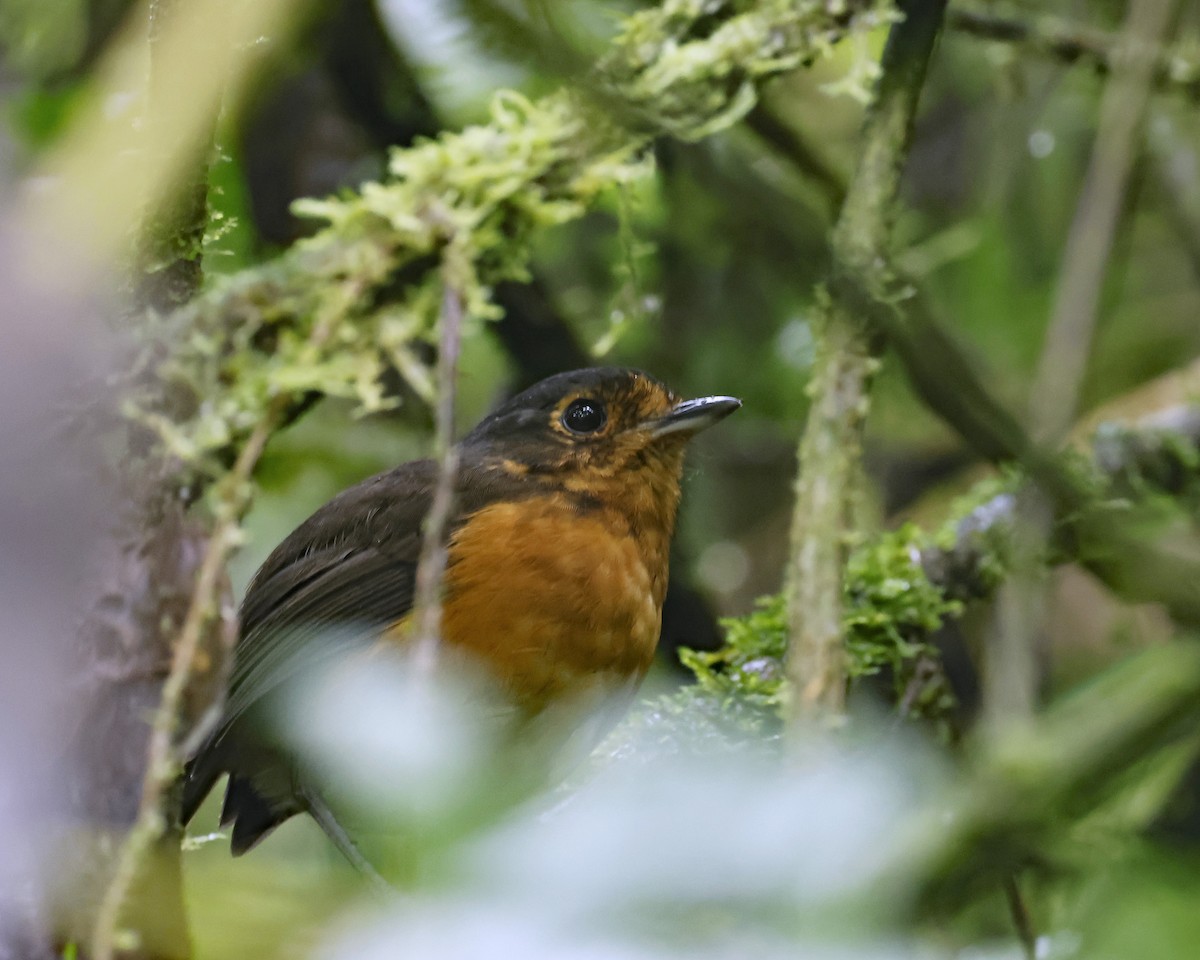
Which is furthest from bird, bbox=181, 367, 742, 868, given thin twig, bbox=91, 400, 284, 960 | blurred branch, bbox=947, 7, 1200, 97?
blurred branch, bbox=947, 7, 1200, 97

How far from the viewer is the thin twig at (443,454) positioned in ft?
4.50

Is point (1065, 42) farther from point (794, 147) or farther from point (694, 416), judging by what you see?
point (694, 416)

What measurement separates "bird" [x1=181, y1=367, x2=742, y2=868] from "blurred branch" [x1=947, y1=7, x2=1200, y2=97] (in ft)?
4.77

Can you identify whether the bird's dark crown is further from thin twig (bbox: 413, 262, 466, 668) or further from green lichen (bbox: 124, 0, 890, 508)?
thin twig (bbox: 413, 262, 466, 668)

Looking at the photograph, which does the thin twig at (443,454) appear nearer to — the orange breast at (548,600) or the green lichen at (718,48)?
the orange breast at (548,600)

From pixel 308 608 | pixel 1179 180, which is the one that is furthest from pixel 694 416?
pixel 1179 180

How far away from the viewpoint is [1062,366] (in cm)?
204

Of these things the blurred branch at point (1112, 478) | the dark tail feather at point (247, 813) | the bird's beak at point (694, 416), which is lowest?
the blurred branch at point (1112, 478)

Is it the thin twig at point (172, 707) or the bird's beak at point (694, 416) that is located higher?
the thin twig at point (172, 707)

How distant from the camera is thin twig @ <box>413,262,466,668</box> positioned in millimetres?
1373

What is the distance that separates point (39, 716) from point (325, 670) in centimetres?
61

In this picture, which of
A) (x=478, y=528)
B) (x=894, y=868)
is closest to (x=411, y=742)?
(x=894, y=868)

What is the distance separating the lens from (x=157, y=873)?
5.42 ft

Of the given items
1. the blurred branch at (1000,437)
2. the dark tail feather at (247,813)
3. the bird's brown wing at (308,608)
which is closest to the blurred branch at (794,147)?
the blurred branch at (1000,437)
